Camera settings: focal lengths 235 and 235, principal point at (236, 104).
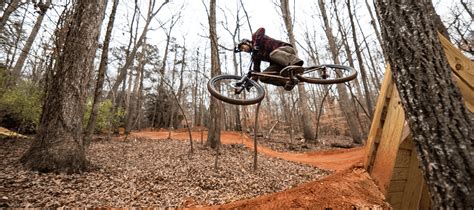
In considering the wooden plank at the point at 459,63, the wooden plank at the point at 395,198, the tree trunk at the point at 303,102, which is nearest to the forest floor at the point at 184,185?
the wooden plank at the point at 395,198

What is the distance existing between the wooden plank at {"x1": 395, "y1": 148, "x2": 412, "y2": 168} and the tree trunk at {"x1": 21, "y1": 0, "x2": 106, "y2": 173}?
6.25m

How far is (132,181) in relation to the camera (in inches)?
211

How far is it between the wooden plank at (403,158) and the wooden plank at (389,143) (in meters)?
0.06

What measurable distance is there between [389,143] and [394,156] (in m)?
0.23

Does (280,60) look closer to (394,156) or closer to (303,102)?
(394,156)

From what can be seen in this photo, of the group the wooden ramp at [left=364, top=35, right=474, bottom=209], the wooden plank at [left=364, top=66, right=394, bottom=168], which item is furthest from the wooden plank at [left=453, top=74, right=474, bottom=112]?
the wooden plank at [left=364, top=66, right=394, bottom=168]

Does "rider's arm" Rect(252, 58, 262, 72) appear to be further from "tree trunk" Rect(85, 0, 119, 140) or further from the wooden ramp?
"tree trunk" Rect(85, 0, 119, 140)

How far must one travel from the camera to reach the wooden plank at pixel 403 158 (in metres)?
3.70

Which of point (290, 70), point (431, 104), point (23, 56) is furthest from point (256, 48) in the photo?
point (23, 56)

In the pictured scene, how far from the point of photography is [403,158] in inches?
148

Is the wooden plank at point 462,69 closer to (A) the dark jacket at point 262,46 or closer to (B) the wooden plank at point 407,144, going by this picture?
(B) the wooden plank at point 407,144

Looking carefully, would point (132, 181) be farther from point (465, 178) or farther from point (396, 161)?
point (465, 178)

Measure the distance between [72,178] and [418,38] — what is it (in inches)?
237

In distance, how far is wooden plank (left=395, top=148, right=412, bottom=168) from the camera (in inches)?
145
